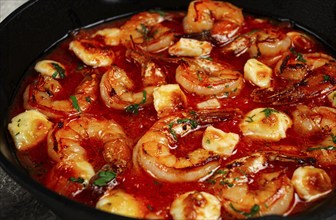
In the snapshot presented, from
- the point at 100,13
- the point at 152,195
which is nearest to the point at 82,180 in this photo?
the point at 152,195

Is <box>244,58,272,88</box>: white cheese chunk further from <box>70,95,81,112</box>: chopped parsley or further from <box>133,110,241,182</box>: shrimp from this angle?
<box>70,95,81,112</box>: chopped parsley

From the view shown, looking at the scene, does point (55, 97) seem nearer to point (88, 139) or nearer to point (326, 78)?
point (88, 139)

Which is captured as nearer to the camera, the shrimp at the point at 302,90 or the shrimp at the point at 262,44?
the shrimp at the point at 302,90

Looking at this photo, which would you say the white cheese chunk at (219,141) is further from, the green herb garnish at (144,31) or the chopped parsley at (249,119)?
the green herb garnish at (144,31)

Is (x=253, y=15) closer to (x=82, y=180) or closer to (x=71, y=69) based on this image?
(x=71, y=69)

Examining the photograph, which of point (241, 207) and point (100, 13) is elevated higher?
point (100, 13)

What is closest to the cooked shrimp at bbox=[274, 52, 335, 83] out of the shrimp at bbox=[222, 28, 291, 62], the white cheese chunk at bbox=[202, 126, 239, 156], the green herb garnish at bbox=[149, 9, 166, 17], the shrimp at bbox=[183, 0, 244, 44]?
the shrimp at bbox=[222, 28, 291, 62]

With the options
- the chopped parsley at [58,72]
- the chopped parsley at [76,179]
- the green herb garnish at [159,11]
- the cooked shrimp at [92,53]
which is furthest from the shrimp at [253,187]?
the green herb garnish at [159,11]
